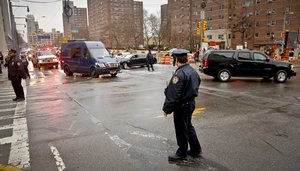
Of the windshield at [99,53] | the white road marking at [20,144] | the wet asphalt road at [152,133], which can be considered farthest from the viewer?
the windshield at [99,53]

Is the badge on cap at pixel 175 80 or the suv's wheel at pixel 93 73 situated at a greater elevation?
the badge on cap at pixel 175 80

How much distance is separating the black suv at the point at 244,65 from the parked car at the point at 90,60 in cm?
653

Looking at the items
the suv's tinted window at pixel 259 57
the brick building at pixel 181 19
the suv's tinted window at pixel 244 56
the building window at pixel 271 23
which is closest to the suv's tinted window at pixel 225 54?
the suv's tinted window at pixel 244 56

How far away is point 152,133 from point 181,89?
208 centimetres

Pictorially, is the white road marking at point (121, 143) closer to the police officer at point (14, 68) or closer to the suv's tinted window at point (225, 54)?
the police officer at point (14, 68)

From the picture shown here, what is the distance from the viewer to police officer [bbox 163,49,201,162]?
3849 millimetres

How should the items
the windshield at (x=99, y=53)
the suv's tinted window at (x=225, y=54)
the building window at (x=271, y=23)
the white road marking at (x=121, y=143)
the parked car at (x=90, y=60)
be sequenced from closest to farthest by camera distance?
the white road marking at (x=121, y=143), the suv's tinted window at (x=225, y=54), the parked car at (x=90, y=60), the windshield at (x=99, y=53), the building window at (x=271, y=23)

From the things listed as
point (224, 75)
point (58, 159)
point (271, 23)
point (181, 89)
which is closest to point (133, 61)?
point (224, 75)

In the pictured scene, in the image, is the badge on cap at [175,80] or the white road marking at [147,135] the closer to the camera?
the badge on cap at [175,80]

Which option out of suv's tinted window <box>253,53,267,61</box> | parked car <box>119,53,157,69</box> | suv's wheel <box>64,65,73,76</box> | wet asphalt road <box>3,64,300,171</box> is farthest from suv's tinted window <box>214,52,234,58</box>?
parked car <box>119,53,157,69</box>

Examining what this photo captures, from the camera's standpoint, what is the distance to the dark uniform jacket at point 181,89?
3826mm

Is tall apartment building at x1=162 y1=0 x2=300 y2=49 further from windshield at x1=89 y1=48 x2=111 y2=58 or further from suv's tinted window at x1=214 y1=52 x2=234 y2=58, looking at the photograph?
suv's tinted window at x1=214 y1=52 x2=234 y2=58

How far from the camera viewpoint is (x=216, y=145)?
190 inches

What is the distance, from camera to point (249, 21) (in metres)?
67.6
